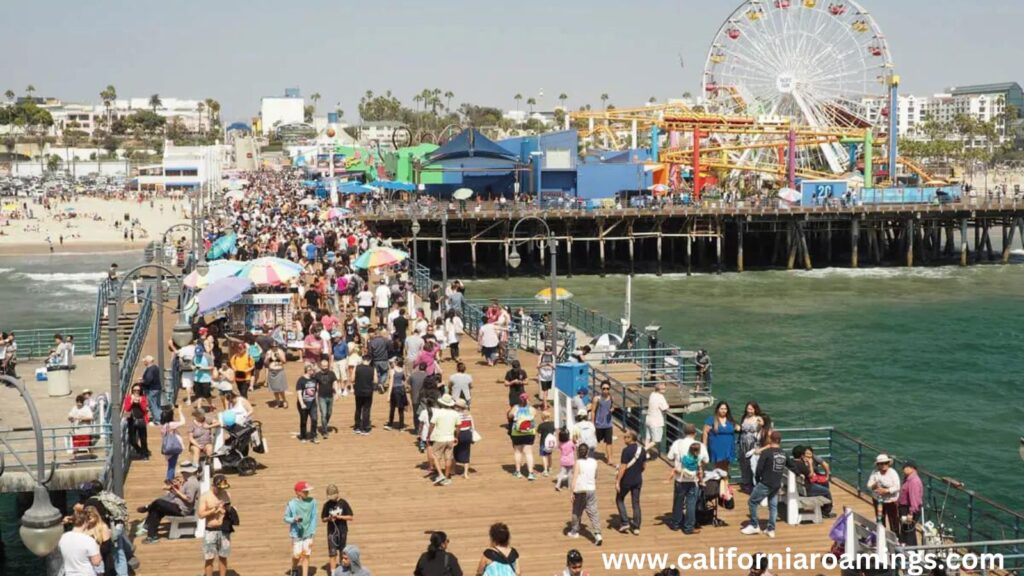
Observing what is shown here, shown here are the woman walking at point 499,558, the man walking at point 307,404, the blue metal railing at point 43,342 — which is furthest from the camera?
the blue metal railing at point 43,342

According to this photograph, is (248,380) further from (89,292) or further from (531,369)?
(89,292)

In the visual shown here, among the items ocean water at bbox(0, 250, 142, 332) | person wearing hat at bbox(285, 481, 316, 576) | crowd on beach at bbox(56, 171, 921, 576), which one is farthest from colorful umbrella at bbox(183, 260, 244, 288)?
ocean water at bbox(0, 250, 142, 332)

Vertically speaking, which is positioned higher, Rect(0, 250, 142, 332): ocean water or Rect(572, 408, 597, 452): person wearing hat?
Rect(572, 408, 597, 452): person wearing hat

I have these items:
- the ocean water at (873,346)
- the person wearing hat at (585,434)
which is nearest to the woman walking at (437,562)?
the person wearing hat at (585,434)

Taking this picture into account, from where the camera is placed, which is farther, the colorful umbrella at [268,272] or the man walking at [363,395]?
the colorful umbrella at [268,272]

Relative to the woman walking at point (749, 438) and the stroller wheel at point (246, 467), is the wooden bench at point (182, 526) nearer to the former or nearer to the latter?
the stroller wheel at point (246, 467)

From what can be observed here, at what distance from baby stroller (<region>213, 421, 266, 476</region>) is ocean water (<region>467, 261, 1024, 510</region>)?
1258 cm

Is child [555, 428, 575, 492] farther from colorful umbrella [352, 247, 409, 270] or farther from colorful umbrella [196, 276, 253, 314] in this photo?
colorful umbrella [352, 247, 409, 270]

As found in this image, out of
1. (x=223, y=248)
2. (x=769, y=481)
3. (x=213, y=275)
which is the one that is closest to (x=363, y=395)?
(x=769, y=481)

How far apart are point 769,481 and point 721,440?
4.46 feet

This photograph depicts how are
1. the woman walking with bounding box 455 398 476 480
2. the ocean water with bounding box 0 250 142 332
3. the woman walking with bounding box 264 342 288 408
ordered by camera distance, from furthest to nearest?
the ocean water with bounding box 0 250 142 332
the woman walking with bounding box 264 342 288 408
the woman walking with bounding box 455 398 476 480

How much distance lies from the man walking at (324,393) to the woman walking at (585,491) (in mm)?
4810

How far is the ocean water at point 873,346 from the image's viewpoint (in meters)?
24.5

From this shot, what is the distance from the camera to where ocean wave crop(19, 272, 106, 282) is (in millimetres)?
59850
